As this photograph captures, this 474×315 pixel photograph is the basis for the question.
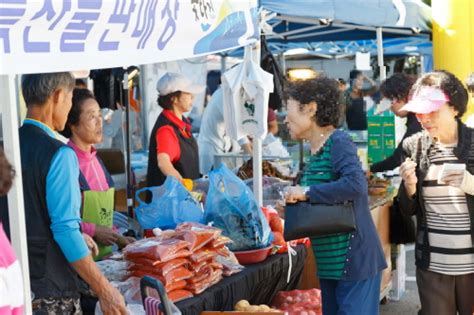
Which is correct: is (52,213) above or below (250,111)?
below

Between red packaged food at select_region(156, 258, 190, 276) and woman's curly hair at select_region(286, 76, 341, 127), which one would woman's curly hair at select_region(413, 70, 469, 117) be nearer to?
woman's curly hair at select_region(286, 76, 341, 127)

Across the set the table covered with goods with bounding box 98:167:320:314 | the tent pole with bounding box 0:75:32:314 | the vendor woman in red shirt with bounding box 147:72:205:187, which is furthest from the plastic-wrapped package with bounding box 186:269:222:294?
the vendor woman in red shirt with bounding box 147:72:205:187

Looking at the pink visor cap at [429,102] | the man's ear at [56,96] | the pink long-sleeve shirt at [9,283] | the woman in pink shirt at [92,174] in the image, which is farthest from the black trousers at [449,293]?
the pink long-sleeve shirt at [9,283]

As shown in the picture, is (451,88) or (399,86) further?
(399,86)

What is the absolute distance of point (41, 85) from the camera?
308cm

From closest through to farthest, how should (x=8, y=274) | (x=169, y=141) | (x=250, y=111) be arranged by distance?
(x=8, y=274)
(x=250, y=111)
(x=169, y=141)

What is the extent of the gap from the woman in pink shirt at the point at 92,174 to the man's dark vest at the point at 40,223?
2.53 ft

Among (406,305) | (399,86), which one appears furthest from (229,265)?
(406,305)

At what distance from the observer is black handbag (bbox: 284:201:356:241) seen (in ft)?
11.6

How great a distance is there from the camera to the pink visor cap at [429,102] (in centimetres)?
386

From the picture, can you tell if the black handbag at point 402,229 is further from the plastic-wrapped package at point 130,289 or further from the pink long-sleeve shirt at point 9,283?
the pink long-sleeve shirt at point 9,283

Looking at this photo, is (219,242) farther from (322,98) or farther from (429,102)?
(429,102)

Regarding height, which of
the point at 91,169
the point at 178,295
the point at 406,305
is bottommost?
the point at 406,305

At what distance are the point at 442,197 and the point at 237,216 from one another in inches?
43.8
